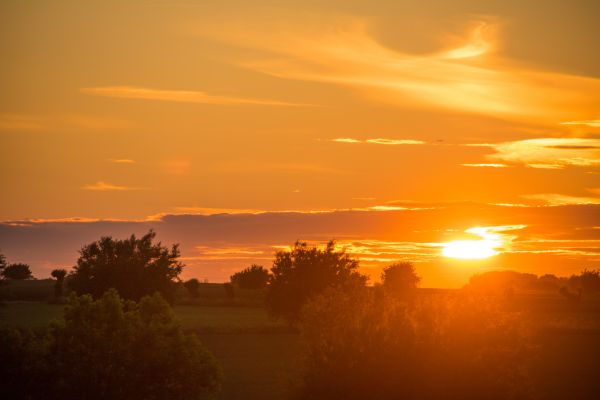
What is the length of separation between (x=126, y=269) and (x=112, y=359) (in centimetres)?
4331

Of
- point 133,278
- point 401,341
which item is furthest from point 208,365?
point 133,278

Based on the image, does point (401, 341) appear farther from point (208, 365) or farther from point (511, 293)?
point (511, 293)

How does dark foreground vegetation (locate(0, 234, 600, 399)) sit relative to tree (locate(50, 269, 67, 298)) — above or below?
below

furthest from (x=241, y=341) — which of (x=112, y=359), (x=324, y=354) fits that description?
(x=324, y=354)

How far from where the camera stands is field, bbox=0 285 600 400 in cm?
7912

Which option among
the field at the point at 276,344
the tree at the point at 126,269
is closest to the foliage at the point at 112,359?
the field at the point at 276,344

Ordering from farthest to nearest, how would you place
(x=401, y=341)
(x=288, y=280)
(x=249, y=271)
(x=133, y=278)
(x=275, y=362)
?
(x=249, y=271) < (x=288, y=280) < (x=133, y=278) < (x=275, y=362) < (x=401, y=341)

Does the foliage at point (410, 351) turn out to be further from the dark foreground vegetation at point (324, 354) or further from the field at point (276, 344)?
the field at point (276, 344)

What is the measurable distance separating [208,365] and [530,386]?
23075 millimetres

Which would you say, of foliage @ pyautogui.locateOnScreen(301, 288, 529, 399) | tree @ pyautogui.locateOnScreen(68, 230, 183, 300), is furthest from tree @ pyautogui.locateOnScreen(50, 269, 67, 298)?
foliage @ pyautogui.locateOnScreen(301, 288, 529, 399)

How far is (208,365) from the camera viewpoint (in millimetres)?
63719

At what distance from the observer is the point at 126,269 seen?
105 metres

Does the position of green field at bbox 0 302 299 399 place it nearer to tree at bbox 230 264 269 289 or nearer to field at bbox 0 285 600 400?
field at bbox 0 285 600 400

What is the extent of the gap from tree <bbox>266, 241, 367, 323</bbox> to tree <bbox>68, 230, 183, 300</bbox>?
14.6 m
